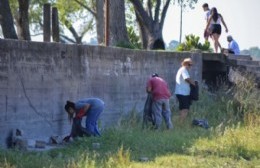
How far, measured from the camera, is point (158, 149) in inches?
488

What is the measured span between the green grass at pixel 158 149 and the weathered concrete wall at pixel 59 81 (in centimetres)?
97

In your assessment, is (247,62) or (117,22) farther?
(247,62)

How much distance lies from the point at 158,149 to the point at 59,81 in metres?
3.18

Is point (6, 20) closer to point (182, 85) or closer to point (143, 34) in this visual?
point (182, 85)

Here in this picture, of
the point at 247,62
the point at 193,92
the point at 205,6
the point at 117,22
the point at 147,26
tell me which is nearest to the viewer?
the point at 193,92

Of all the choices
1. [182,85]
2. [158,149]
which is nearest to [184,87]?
[182,85]

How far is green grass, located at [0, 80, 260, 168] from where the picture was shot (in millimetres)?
10492

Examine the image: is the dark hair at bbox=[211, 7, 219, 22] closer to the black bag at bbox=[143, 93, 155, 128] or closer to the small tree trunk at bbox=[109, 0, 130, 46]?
the small tree trunk at bbox=[109, 0, 130, 46]

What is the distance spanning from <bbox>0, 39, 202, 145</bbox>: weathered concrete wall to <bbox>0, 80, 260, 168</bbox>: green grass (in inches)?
38.3

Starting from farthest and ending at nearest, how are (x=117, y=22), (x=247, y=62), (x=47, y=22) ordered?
(x=247, y=62)
(x=117, y=22)
(x=47, y=22)

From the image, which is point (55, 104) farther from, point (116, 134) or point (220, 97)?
point (220, 97)

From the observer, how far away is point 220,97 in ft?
70.3

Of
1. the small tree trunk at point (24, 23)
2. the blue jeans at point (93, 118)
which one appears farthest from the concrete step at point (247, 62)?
the blue jeans at point (93, 118)

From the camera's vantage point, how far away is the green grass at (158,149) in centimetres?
1049
